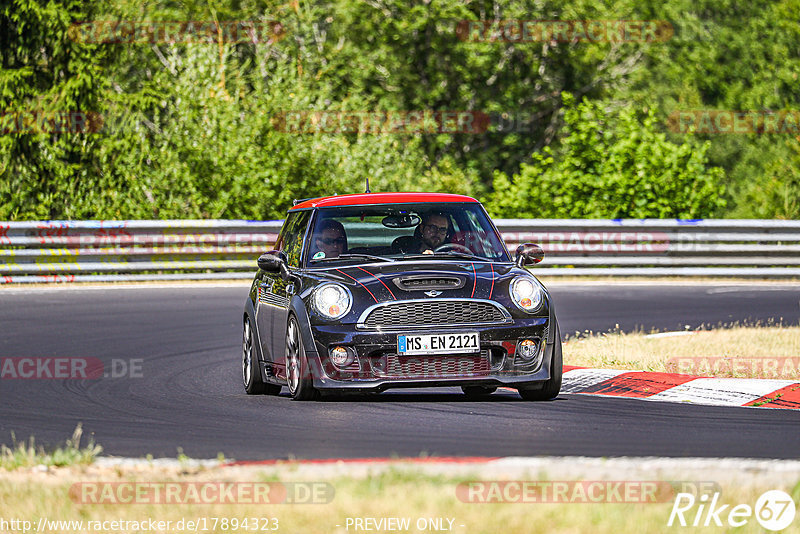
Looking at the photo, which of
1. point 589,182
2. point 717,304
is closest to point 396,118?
point 589,182

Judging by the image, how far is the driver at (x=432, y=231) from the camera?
10148 millimetres

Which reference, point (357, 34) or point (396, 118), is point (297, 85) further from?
point (357, 34)

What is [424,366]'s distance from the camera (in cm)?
902

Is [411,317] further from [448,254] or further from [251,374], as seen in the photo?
[251,374]

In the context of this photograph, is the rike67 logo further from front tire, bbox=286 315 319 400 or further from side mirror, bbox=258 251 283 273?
side mirror, bbox=258 251 283 273

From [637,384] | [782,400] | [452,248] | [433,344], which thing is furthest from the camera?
[637,384]

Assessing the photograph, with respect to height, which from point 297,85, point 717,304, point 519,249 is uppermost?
point 297,85

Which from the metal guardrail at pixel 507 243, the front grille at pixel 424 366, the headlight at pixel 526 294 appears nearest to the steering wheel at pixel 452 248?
the headlight at pixel 526 294

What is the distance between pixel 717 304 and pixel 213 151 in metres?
11.1

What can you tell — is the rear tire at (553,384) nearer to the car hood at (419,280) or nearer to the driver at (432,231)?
the car hood at (419,280)

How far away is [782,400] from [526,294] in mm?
1955

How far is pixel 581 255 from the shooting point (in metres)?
22.8

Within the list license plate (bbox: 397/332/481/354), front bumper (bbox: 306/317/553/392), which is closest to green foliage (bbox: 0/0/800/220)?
front bumper (bbox: 306/317/553/392)

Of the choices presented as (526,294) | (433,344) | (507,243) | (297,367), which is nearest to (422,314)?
(433,344)
